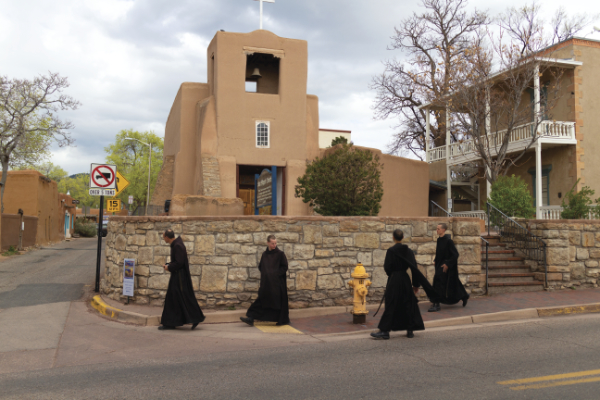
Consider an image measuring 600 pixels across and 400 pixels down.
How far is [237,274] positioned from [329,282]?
192cm

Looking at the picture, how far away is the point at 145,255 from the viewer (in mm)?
10156

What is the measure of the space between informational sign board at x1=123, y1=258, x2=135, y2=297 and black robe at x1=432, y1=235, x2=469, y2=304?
20.3ft

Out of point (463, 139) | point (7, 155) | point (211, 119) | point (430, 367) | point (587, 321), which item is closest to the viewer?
point (430, 367)

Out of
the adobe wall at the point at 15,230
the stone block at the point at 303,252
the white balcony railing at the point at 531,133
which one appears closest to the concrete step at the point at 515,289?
the stone block at the point at 303,252

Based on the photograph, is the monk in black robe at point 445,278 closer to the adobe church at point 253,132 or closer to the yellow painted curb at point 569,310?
the yellow painted curb at point 569,310

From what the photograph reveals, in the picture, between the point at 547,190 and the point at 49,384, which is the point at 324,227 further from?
the point at 547,190

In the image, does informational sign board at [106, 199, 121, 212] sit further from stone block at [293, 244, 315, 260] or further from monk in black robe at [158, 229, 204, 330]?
monk in black robe at [158, 229, 204, 330]

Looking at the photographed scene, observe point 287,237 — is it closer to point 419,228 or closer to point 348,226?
point 348,226

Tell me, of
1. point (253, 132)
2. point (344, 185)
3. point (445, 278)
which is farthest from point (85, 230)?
point (445, 278)

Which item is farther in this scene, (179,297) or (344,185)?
(344,185)

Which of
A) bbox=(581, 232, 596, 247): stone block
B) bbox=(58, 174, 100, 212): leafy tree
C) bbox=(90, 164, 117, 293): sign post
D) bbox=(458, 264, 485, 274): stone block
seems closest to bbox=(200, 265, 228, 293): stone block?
bbox=(90, 164, 117, 293): sign post

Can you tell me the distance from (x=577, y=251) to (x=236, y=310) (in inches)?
338

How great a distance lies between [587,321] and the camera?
8.82m

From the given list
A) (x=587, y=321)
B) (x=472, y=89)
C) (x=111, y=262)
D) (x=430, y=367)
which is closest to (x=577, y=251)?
(x=587, y=321)
